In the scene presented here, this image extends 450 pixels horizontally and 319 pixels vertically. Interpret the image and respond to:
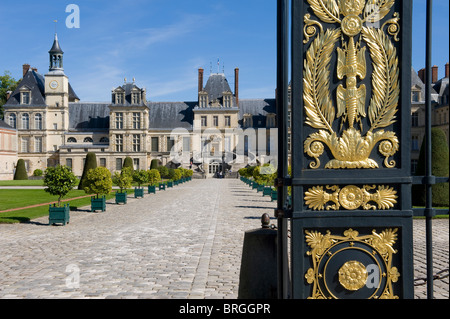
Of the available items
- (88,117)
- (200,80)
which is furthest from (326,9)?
(88,117)

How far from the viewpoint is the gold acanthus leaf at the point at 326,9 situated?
8.05ft

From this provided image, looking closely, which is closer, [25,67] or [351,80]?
[351,80]

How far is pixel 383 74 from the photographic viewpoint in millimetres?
2498

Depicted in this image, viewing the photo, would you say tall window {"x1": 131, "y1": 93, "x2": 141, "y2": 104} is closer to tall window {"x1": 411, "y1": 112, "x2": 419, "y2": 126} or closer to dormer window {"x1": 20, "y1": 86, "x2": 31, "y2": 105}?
dormer window {"x1": 20, "y1": 86, "x2": 31, "y2": 105}

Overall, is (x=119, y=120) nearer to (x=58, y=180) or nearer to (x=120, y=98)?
(x=120, y=98)

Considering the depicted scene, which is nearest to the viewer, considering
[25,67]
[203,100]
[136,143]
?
[136,143]

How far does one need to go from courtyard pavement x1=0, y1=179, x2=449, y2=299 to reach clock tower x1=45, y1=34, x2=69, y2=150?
154 feet

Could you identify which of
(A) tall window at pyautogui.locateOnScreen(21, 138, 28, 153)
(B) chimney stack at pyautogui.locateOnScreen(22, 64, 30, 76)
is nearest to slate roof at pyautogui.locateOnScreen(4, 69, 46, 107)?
(B) chimney stack at pyautogui.locateOnScreen(22, 64, 30, 76)

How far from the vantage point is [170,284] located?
5512mm

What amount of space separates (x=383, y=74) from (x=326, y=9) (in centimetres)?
54

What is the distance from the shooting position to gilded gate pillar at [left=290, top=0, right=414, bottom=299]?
247 centimetres

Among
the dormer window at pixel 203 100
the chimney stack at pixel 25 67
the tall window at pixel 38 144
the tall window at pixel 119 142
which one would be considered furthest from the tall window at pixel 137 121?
the chimney stack at pixel 25 67

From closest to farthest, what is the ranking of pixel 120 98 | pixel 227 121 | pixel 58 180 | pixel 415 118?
pixel 58 180 < pixel 415 118 < pixel 120 98 < pixel 227 121
